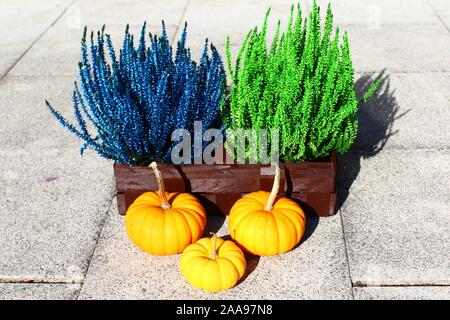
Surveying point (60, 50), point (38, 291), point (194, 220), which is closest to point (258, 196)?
point (194, 220)

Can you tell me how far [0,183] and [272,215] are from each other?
1.89 meters

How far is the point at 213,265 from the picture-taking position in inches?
111

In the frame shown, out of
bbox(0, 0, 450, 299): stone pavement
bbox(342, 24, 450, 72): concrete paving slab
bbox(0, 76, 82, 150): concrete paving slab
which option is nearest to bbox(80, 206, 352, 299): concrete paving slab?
bbox(0, 0, 450, 299): stone pavement

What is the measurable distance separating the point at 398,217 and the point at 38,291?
202 centimetres

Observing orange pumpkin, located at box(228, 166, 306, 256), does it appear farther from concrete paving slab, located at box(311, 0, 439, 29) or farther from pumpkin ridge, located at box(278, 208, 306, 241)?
concrete paving slab, located at box(311, 0, 439, 29)

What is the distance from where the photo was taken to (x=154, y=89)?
3279 millimetres

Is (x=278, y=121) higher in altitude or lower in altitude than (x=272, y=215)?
higher

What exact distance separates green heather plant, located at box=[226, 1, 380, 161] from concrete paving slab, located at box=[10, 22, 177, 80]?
251cm

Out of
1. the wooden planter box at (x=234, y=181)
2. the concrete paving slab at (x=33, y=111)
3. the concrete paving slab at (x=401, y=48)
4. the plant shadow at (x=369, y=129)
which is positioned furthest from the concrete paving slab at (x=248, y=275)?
the concrete paving slab at (x=401, y=48)

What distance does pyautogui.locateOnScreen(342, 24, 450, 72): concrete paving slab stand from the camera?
5316mm

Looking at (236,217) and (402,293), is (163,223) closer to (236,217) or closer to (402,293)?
(236,217)
